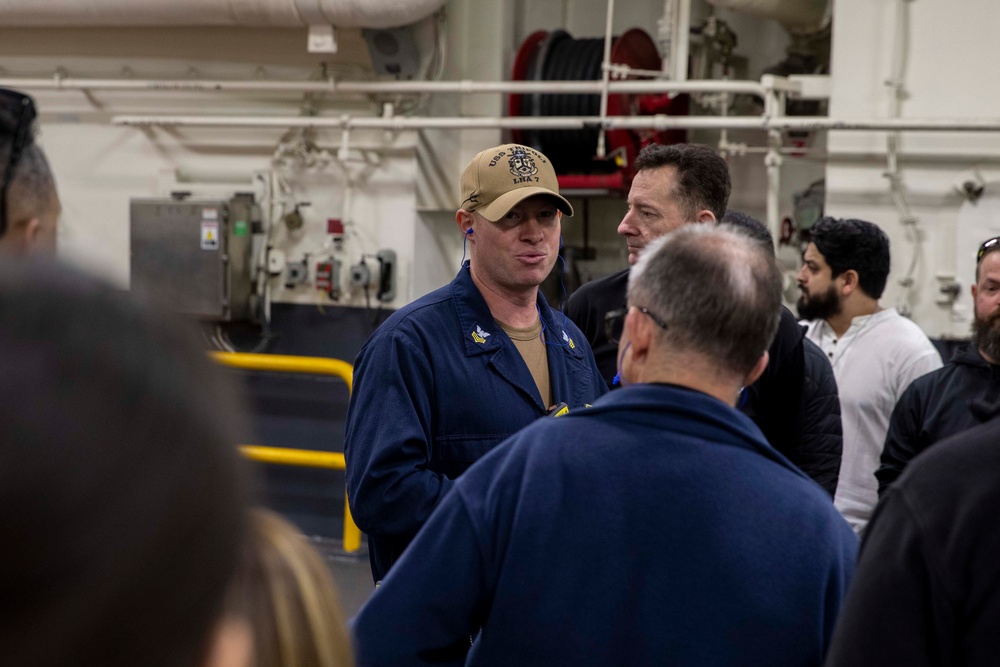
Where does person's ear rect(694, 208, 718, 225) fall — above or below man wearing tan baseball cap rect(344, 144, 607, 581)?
Answer: above

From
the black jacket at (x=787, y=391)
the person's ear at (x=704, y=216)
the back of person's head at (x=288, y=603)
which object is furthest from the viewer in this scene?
the black jacket at (x=787, y=391)

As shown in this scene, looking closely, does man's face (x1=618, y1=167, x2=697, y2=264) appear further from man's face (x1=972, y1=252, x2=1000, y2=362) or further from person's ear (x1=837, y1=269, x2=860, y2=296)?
person's ear (x1=837, y1=269, x2=860, y2=296)

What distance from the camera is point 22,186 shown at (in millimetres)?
1443

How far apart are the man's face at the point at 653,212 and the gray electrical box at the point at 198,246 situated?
3.67m

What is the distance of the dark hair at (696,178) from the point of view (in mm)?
2951

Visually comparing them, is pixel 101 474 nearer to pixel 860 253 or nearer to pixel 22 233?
pixel 22 233

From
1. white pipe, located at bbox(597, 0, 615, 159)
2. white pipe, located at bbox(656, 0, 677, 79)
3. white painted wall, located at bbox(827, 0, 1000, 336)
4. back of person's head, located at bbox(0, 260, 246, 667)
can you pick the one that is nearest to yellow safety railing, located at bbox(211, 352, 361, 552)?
white pipe, located at bbox(597, 0, 615, 159)

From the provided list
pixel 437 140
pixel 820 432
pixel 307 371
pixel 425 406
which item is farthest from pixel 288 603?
pixel 437 140

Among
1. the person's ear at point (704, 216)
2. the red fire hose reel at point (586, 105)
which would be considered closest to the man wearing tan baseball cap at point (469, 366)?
the person's ear at point (704, 216)

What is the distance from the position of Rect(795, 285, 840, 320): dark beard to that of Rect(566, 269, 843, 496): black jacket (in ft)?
3.06

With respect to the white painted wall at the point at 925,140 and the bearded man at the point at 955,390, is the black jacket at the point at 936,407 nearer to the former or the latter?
the bearded man at the point at 955,390

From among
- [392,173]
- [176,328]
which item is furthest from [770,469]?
[392,173]

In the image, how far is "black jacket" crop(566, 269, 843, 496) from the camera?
10.1 feet

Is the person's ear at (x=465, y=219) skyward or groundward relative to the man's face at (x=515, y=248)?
skyward
